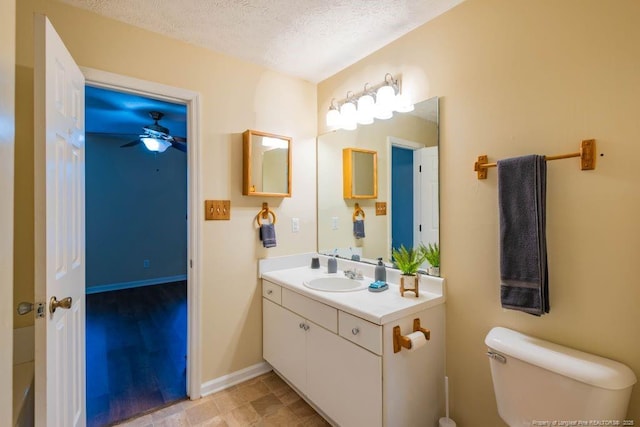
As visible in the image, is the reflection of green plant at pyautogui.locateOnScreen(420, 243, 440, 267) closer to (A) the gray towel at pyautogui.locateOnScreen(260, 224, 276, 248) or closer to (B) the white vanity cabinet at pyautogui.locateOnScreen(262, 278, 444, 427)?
(B) the white vanity cabinet at pyautogui.locateOnScreen(262, 278, 444, 427)

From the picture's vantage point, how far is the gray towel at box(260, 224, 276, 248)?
220 cm

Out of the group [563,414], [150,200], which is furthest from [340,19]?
[150,200]

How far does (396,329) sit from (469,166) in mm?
904

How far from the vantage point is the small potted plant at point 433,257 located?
1711 millimetres

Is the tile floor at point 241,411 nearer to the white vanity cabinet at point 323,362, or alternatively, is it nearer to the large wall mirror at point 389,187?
the white vanity cabinet at point 323,362

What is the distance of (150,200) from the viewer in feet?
15.8

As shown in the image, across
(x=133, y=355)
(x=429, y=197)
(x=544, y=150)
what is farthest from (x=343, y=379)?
(x=133, y=355)

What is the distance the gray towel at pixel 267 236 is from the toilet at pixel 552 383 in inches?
56.9

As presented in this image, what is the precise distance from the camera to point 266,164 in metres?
2.22

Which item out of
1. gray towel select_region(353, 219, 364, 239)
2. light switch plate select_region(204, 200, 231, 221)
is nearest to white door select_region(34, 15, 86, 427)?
light switch plate select_region(204, 200, 231, 221)

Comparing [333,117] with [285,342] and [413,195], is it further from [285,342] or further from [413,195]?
[285,342]

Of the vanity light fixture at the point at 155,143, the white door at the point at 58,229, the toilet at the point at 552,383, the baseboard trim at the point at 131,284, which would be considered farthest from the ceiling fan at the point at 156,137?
the toilet at the point at 552,383

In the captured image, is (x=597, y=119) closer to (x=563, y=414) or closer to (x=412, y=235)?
(x=412, y=235)

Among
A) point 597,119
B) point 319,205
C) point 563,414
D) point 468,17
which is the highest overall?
point 468,17
